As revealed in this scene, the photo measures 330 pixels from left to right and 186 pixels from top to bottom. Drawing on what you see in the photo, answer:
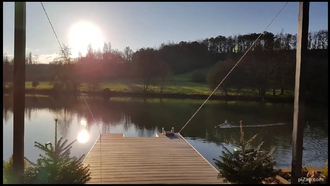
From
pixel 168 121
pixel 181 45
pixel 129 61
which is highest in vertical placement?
pixel 181 45

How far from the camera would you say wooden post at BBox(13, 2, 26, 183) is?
9.22 ft

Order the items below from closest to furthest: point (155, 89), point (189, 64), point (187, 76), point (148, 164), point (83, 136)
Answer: point (148, 164)
point (83, 136)
point (155, 89)
point (187, 76)
point (189, 64)

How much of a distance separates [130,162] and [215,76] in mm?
22872

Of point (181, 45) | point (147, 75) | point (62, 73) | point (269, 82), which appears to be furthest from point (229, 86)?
point (62, 73)

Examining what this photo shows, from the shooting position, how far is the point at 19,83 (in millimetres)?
2881

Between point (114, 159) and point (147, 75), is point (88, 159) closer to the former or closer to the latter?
point (114, 159)

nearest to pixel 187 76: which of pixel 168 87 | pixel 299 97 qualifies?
pixel 168 87

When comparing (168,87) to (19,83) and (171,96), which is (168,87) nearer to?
(171,96)

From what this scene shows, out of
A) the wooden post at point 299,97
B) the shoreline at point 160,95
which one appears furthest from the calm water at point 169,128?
the shoreline at point 160,95

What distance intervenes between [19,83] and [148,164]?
2.31 m

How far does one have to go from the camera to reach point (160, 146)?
20.2ft

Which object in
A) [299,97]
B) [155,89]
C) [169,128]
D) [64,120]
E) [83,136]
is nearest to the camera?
[299,97]

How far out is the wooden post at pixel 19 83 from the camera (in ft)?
9.22

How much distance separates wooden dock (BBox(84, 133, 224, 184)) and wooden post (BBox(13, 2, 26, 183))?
923 mm
